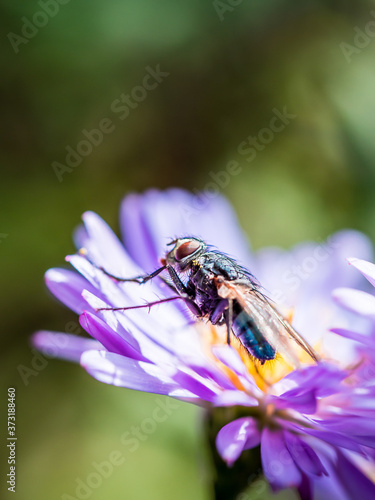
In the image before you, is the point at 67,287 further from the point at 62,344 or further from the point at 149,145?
the point at 149,145

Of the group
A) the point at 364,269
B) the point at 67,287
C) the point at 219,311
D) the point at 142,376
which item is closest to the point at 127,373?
Result: the point at 142,376

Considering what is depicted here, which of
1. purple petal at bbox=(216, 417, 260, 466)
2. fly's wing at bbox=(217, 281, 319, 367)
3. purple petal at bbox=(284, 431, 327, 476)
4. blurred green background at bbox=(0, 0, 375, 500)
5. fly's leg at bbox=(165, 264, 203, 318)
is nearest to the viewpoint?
purple petal at bbox=(216, 417, 260, 466)

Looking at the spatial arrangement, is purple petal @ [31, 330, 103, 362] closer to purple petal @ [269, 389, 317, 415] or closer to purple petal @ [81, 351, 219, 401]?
purple petal @ [81, 351, 219, 401]

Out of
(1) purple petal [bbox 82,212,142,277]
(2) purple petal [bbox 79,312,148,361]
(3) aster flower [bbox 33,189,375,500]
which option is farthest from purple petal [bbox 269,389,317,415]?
(1) purple petal [bbox 82,212,142,277]

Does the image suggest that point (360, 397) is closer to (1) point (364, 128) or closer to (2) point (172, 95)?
(1) point (364, 128)

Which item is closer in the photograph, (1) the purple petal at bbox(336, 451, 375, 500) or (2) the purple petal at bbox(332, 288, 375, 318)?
(2) the purple petal at bbox(332, 288, 375, 318)

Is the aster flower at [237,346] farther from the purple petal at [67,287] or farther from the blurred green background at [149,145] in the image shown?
the blurred green background at [149,145]

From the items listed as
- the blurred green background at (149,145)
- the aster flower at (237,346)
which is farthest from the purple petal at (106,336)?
the blurred green background at (149,145)
